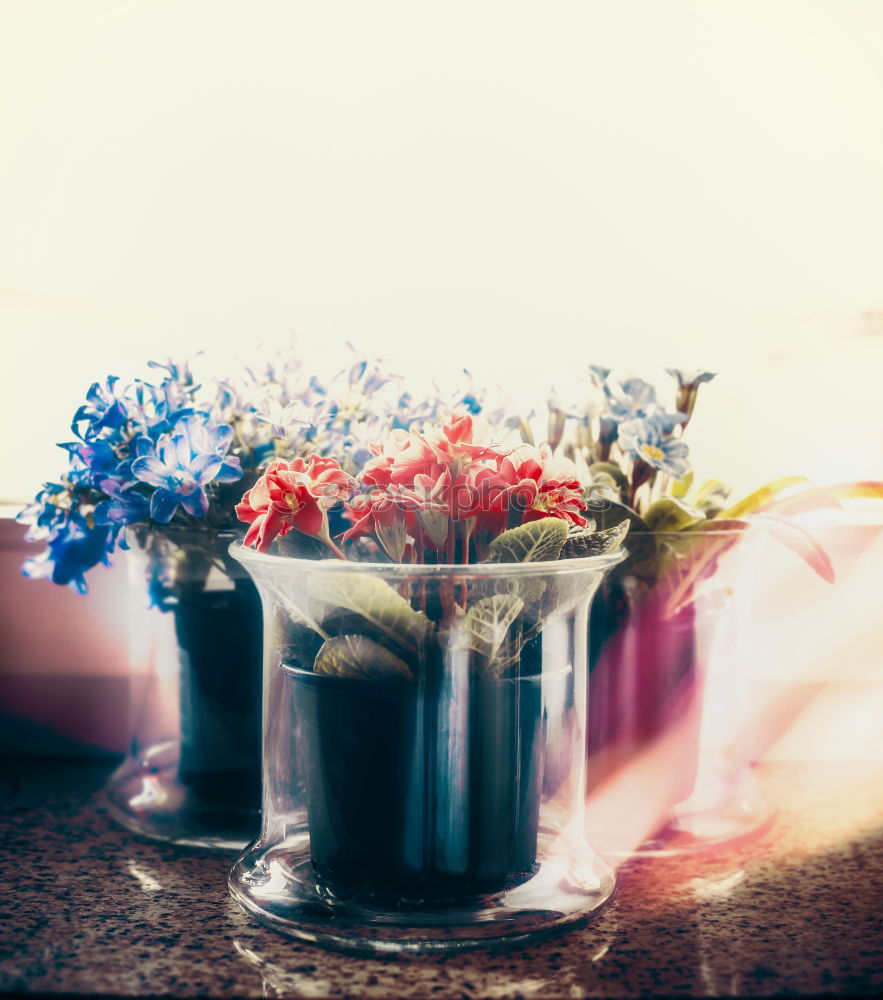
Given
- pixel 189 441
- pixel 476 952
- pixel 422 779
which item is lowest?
pixel 476 952

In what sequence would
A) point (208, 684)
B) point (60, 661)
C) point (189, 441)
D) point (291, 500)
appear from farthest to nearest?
point (60, 661) → point (208, 684) → point (189, 441) → point (291, 500)

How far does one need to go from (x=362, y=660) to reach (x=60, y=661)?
1.97 ft

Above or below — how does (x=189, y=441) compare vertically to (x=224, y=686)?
above

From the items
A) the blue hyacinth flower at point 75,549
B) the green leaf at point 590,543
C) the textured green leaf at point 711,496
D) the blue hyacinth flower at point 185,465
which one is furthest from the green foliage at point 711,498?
the blue hyacinth flower at point 75,549

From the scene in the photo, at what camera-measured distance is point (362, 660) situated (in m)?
0.58

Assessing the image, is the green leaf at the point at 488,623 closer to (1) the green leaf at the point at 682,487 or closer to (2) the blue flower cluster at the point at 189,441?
(2) the blue flower cluster at the point at 189,441

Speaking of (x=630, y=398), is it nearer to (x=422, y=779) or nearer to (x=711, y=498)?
(x=711, y=498)

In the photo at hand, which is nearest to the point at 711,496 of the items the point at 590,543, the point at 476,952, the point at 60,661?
the point at 590,543

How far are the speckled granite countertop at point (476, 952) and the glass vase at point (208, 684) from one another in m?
0.03

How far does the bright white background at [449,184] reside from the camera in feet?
3.63

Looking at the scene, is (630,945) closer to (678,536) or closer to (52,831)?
(678,536)

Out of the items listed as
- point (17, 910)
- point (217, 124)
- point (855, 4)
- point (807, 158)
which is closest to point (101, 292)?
point (217, 124)

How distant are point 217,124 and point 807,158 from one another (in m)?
0.72

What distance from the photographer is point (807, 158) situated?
3.66 feet
